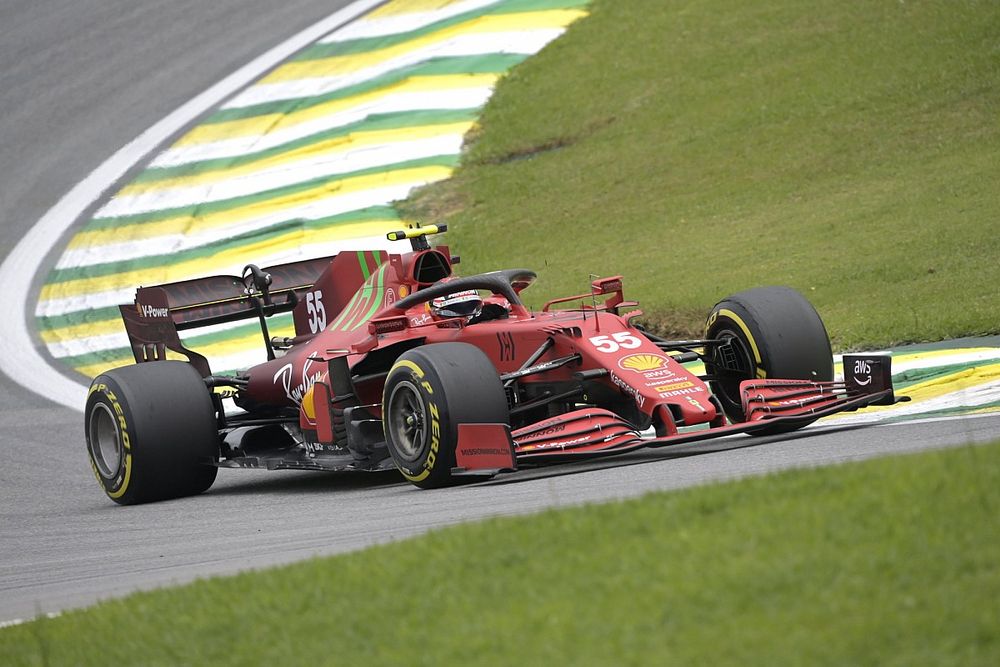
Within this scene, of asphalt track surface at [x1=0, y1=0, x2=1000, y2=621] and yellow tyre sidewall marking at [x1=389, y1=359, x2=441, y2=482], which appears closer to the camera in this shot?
asphalt track surface at [x1=0, y1=0, x2=1000, y2=621]

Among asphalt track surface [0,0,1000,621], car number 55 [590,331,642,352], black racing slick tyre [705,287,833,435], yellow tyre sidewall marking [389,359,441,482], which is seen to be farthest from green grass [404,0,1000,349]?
yellow tyre sidewall marking [389,359,441,482]

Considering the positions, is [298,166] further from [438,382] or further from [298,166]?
[438,382]

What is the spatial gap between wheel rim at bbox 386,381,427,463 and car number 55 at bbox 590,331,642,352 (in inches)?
Answer: 50.8

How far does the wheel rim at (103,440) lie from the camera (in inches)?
469

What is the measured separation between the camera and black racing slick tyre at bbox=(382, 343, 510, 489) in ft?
30.8

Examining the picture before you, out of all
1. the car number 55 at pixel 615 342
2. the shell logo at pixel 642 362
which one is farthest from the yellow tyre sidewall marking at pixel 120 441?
the shell logo at pixel 642 362

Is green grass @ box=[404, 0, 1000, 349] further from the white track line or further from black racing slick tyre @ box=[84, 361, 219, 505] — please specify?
black racing slick tyre @ box=[84, 361, 219, 505]

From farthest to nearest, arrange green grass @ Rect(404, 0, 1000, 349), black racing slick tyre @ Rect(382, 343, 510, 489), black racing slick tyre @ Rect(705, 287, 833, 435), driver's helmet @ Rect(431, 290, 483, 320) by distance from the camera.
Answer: green grass @ Rect(404, 0, 1000, 349)
driver's helmet @ Rect(431, 290, 483, 320)
black racing slick tyre @ Rect(705, 287, 833, 435)
black racing slick tyre @ Rect(382, 343, 510, 489)

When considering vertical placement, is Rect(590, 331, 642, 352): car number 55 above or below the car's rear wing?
below

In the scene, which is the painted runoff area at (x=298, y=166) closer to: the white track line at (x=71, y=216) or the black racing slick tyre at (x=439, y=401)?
the white track line at (x=71, y=216)

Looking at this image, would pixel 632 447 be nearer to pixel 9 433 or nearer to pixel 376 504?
pixel 376 504

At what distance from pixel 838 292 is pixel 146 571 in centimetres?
1031

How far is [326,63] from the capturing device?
28.6m

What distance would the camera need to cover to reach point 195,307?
43.2ft
